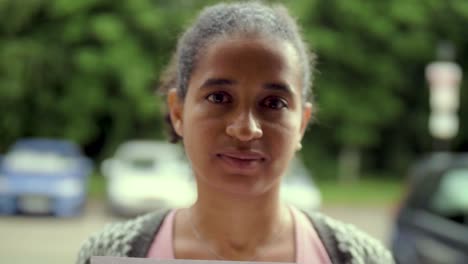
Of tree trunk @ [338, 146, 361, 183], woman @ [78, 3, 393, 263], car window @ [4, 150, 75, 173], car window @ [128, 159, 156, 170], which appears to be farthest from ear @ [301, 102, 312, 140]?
tree trunk @ [338, 146, 361, 183]

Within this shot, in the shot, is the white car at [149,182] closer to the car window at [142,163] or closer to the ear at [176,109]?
the car window at [142,163]

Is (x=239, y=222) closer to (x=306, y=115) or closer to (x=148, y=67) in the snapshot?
(x=306, y=115)

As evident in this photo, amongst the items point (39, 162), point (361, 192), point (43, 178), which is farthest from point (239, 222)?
point (361, 192)

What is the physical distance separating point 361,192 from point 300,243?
248cm

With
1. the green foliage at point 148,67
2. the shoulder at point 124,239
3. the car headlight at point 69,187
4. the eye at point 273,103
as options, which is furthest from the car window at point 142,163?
the eye at point 273,103

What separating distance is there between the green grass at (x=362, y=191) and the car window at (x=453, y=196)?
0.83 metres

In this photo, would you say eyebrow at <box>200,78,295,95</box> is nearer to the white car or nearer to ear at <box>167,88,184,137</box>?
ear at <box>167,88,184,137</box>

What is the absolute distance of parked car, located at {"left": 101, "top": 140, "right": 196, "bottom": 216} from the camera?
2.31 m

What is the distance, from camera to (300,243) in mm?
614

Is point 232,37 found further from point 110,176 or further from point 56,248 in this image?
point 110,176

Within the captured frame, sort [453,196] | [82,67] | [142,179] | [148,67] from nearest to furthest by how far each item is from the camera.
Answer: [453,196], [148,67], [142,179], [82,67]

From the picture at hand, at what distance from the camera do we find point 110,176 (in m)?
2.52

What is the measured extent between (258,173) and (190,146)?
2.6 inches

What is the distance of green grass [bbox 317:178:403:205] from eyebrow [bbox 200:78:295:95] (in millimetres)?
2302
